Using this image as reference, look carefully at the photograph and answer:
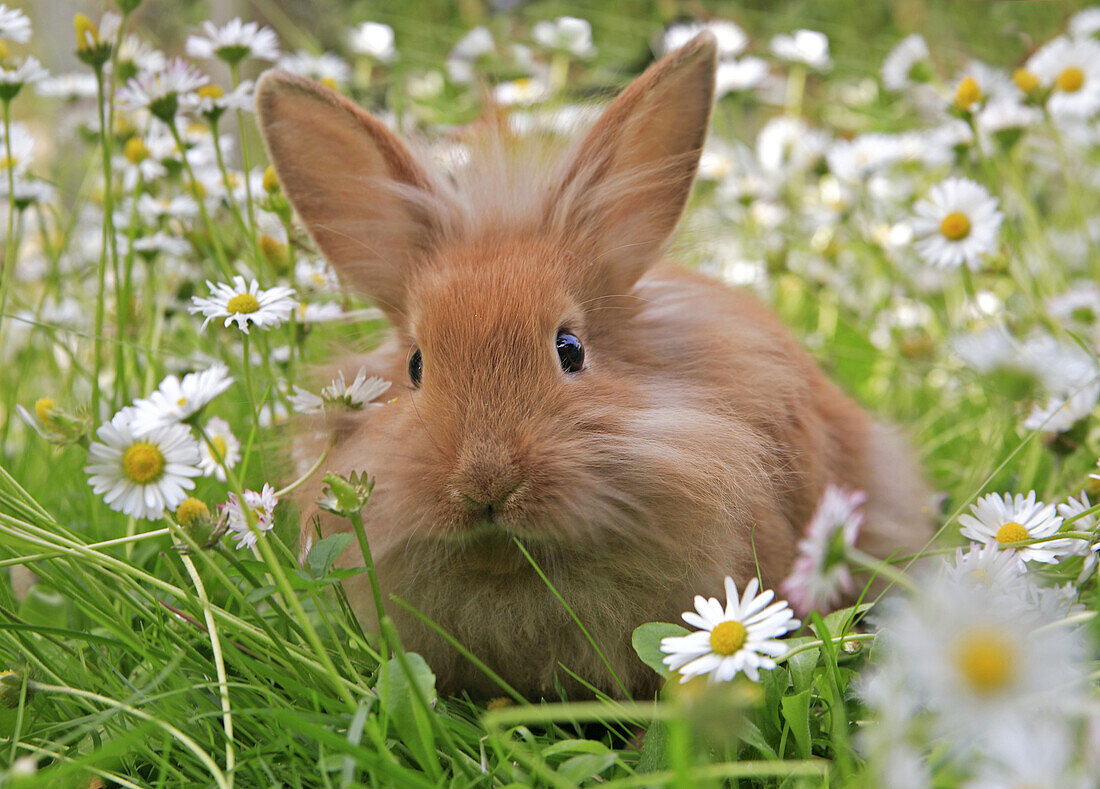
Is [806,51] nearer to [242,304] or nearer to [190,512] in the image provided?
[242,304]

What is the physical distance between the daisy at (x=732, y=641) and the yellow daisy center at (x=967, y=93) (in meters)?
1.94

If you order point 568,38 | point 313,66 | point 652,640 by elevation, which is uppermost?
point 568,38

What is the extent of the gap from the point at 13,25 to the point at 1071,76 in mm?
3384

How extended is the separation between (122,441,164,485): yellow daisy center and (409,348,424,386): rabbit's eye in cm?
62

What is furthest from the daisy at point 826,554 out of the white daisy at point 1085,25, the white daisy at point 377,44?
the white daisy at point 1085,25

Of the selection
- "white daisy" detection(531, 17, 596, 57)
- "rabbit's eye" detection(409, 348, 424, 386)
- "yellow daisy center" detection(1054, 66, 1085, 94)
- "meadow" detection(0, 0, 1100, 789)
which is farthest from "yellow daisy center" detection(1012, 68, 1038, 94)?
"rabbit's eye" detection(409, 348, 424, 386)

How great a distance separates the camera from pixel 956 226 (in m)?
2.83

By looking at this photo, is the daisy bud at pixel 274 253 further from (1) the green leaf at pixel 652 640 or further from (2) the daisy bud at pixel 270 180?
(1) the green leaf at pixel 652 640

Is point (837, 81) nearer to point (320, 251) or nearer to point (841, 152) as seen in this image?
point (841, 152)

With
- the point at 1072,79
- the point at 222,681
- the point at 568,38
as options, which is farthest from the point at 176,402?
the point at 568,38

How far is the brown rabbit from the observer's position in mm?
1879

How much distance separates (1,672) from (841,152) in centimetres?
381

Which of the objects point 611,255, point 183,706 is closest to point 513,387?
point 611,255

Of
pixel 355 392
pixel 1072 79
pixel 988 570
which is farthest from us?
pixel 1072 79
